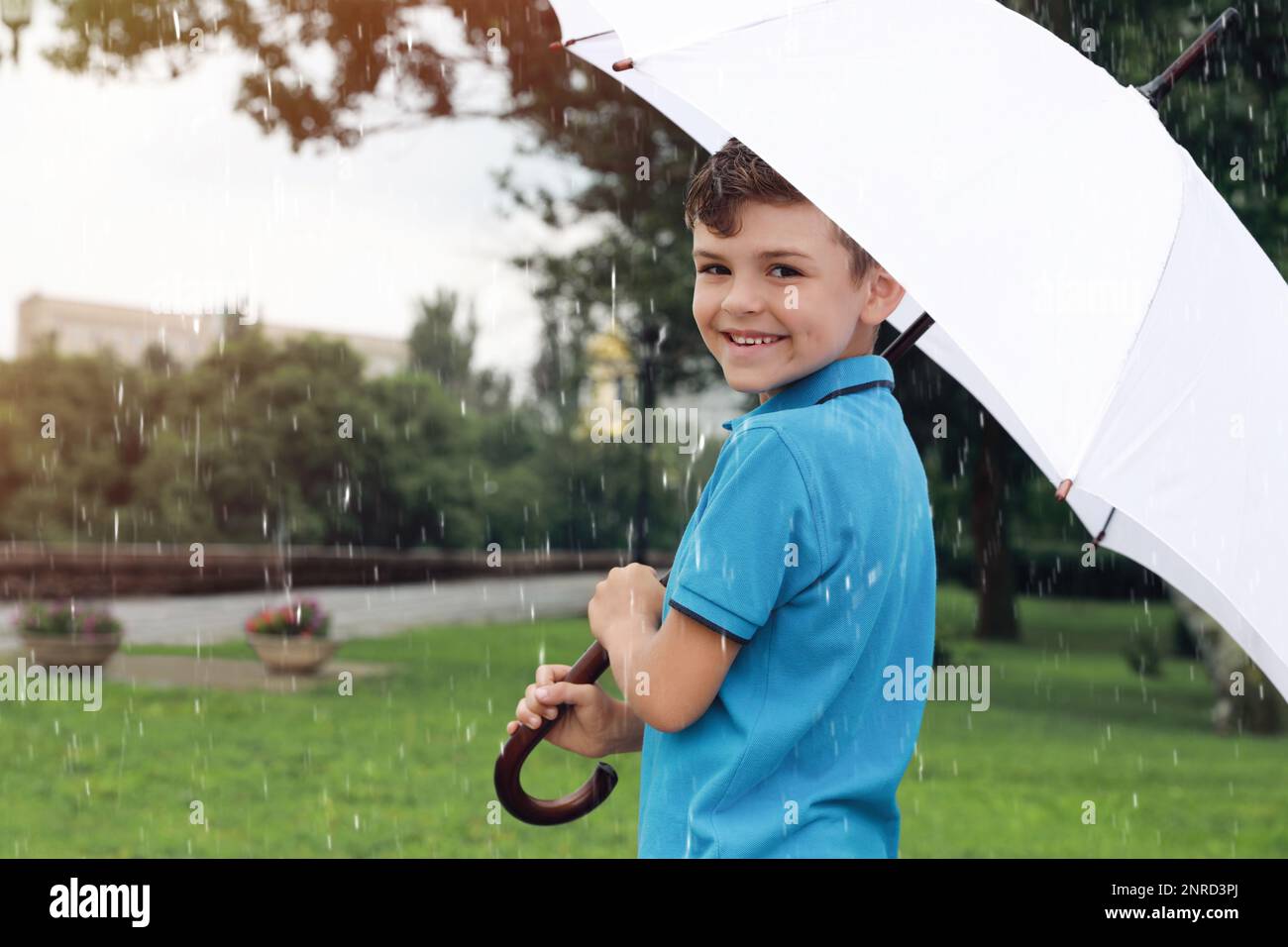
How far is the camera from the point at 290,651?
12.4 metres

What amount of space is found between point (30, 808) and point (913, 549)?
765 centimetres

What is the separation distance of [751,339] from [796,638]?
0.42 m

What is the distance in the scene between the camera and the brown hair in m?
1.77

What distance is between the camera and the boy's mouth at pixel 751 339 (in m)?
1.79

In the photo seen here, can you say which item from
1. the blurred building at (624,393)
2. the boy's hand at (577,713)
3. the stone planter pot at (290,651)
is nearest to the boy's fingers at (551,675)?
the boy's hand at (577,713)

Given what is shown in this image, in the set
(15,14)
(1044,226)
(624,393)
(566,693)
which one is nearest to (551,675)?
(566,693)

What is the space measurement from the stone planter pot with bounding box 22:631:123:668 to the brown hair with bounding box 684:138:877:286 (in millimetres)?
11842

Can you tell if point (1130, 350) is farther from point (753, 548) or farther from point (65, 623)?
point (65, 623)

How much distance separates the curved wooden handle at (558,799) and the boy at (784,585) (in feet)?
0.58

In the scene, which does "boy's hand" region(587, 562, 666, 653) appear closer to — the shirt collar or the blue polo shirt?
the blue polo shirt

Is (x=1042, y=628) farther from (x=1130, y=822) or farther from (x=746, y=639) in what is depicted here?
(x=746, y=639)

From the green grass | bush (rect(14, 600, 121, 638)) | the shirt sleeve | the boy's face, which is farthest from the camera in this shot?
bush (rect(14, 600, 121, 638))

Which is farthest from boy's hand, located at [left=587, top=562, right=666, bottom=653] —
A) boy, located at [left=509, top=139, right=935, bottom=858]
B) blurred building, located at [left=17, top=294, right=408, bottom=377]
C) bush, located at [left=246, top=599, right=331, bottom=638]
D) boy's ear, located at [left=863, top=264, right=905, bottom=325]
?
blurred building, located at [left=17, top=294, right=408, bottom=377]

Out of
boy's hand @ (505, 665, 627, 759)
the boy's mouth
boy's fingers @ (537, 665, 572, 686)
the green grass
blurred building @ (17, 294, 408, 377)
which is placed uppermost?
blurred building @ (17, 294, 408, 377)
